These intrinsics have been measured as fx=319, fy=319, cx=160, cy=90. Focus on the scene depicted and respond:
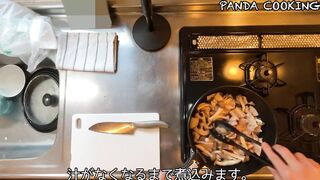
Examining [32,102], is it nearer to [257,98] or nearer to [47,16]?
[47,16]

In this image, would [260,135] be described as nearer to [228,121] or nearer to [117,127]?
[228,121]

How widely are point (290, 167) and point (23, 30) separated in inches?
26.5

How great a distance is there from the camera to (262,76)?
2.38ft

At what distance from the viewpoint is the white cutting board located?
0.73 meters

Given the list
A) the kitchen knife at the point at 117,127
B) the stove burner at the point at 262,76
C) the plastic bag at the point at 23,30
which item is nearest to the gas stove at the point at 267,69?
the stove burner at the point at 262,76

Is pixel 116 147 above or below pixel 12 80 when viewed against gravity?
below

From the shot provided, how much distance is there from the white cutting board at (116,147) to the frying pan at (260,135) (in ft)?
0.30

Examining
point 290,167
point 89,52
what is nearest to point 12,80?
point 89,52

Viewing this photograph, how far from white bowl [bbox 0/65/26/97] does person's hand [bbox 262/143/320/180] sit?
68 cm

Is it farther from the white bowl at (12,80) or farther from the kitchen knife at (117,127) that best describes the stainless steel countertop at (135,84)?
the white bowl at (12,80)

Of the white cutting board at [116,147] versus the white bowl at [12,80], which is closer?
the white cutting board at [116,147]

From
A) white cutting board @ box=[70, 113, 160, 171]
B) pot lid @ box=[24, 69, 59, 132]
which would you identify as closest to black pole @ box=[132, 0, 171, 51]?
white cutting board @ box=[70, 113, 160, 171]

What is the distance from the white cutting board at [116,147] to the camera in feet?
2.39

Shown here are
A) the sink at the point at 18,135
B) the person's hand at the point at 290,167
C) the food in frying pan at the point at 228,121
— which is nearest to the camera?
the person's hand at the point at 290,167
